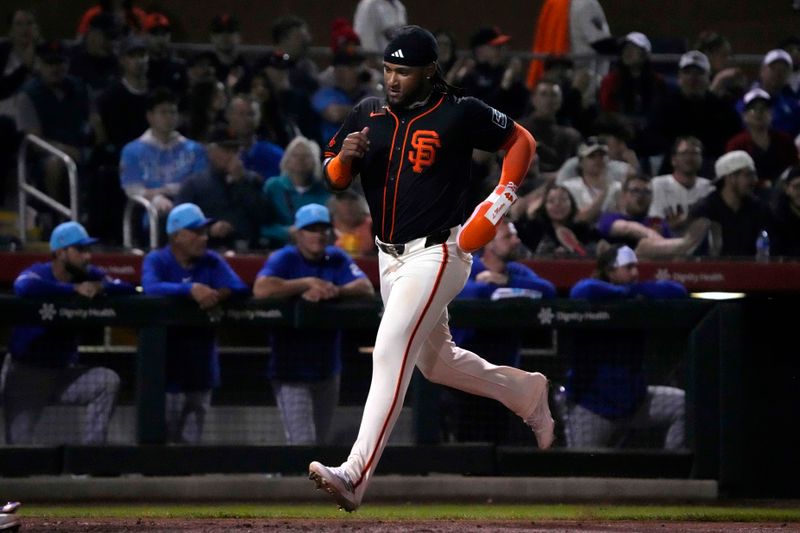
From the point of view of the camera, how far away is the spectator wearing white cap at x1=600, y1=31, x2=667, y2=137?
11070mm

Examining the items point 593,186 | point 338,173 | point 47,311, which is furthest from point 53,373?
point 593,186

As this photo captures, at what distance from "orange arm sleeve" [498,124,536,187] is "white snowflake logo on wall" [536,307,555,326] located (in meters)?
2.37

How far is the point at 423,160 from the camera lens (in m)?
5.07

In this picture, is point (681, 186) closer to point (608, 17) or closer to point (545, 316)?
point (545, 316)

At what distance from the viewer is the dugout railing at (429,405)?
7.42m

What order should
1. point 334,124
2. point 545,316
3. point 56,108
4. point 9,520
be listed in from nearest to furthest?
point 9,520
point 545,316
point 56,108
point 334,124

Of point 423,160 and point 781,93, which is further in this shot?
point 781,93

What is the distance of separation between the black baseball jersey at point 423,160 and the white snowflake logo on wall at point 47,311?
2860 millimetres

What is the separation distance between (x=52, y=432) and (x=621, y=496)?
3.19 metres

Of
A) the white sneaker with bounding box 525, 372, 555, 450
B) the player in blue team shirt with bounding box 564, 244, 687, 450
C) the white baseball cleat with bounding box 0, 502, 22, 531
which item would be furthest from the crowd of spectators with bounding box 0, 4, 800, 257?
the white baseball cleat with bounding box 0, 502, 22, 531

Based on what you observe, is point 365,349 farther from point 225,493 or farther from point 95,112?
point 95,112

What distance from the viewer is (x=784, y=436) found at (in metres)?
7.41

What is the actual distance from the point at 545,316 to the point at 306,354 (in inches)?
53.7

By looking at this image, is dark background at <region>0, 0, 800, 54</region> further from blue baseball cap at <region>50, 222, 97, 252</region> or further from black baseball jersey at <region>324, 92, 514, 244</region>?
black baseball jersey at <region>324, 92, 514, 244</region>
